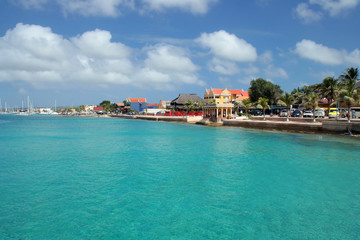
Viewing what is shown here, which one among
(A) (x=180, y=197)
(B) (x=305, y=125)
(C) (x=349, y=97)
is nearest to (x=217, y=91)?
(B) (x=305, y=125)

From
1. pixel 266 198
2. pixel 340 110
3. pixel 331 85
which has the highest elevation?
pixel 331 85

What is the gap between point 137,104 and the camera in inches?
4833

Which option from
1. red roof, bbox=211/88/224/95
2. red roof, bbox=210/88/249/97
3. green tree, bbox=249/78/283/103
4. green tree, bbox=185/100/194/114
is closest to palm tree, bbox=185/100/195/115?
green tree, bbox=185/100/194/114

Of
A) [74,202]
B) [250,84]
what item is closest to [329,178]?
[74,202]

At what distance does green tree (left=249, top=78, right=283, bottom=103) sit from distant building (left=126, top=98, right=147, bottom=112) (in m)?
59.8

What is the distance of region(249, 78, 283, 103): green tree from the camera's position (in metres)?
73.5

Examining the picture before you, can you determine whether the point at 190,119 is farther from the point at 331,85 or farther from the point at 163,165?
the point at 163,165

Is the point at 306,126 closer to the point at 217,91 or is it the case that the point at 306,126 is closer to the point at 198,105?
the point at 198,105

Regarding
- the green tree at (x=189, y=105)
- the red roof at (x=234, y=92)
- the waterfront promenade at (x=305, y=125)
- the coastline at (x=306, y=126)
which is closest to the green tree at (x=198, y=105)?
the green tree at (x=189, y=105)

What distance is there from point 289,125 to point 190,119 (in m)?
30.9

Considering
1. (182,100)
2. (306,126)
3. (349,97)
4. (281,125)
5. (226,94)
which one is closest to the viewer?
(349,97)

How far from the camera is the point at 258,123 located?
45.3 meters

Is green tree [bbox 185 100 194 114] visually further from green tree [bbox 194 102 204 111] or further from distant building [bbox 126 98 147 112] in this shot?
distant building [bbox 126 98 147 112]

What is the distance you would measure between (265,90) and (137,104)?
65.4 m
